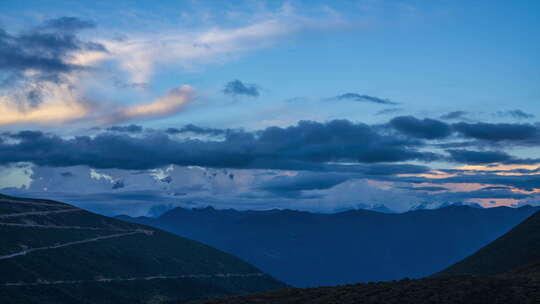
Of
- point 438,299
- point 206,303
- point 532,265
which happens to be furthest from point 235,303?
point 532,265

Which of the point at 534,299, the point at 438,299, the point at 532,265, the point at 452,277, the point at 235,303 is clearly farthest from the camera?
the point at 532,265

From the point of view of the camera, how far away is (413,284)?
313ft

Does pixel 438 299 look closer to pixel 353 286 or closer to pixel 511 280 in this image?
pixel 511 280

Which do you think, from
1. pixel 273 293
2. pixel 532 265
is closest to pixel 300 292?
pixel 273 293

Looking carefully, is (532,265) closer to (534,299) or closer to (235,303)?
(534,299)

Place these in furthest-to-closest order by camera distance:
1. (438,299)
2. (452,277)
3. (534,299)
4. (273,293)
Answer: (273,293) → (452,277) → (438,299) → (534,299)

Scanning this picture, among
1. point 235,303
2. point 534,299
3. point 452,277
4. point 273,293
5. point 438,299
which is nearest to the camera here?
point 534,299

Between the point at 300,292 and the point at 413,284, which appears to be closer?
the point at 413,284

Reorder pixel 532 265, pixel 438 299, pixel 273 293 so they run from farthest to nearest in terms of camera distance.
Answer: pixel 532 265, pixel 273 293, pixel 438 299

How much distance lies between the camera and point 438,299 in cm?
8388

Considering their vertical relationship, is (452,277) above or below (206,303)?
above

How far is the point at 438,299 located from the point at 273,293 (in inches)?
1380

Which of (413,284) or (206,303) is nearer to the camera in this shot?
(413,284)

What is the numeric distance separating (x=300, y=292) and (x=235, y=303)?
42.6ft
